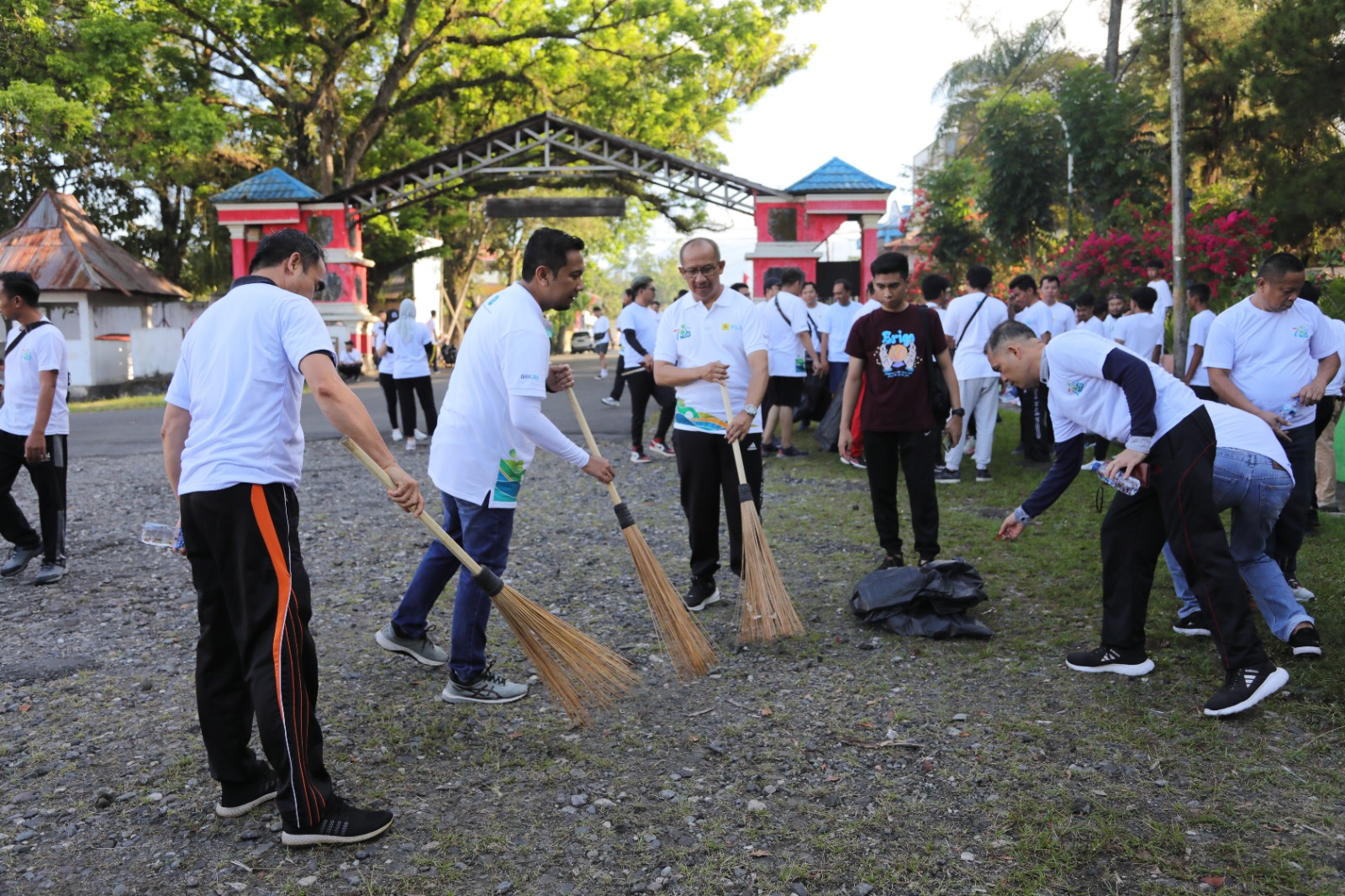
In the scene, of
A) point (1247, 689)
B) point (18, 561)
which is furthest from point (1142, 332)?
point (18, 561)

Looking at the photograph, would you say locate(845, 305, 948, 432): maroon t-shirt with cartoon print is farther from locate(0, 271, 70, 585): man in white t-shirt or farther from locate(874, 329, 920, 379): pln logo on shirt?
locate(0, 271, 70, 585): man in white t-shirt

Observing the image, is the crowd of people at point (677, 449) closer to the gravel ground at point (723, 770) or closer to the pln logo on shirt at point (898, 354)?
the pln logo on shirt at point (898, 354)

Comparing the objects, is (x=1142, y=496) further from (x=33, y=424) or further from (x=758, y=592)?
(x=33, y=424)

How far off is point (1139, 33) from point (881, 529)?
70.3 feet

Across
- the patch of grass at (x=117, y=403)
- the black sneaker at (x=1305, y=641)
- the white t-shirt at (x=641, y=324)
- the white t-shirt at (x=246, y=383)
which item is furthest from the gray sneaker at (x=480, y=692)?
the patch of grass at (x=117, y=403)

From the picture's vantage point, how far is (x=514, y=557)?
7.01 m

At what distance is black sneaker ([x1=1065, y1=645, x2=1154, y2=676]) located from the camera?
14.4 ft

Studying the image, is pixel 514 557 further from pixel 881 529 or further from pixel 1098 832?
pixel 1098 832

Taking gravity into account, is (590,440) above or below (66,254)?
below

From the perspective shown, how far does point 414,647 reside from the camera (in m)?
4.71

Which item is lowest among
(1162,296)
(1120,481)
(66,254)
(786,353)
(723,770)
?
(723,770)

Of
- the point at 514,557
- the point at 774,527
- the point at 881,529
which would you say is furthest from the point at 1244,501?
the point at 514,557

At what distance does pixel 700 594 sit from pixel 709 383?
3.71 feet

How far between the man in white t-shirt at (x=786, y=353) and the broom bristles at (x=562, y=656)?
6.16 meters
